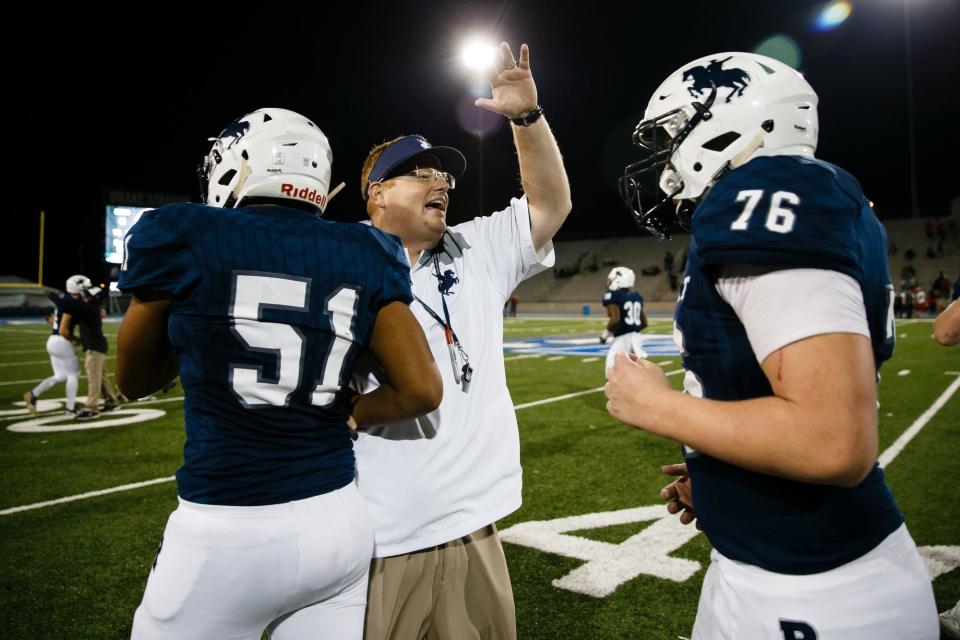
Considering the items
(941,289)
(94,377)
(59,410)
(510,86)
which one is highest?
(941,289)

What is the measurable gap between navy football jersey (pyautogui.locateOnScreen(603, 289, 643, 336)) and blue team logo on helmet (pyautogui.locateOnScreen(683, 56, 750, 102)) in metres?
8.92

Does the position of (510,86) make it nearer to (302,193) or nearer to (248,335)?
(302,193)

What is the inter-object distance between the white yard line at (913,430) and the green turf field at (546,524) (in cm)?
5

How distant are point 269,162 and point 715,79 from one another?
1.11 metres

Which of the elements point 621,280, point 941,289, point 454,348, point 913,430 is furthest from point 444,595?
point 941,289

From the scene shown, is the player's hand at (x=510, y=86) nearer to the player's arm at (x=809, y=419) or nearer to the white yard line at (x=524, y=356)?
the player's arm at (x=809, y=419)

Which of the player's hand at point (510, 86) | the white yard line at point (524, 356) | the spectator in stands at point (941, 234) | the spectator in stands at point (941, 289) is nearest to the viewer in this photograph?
the player's hand at point (510, 86)

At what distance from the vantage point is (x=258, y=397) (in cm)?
151

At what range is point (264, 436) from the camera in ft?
5.01

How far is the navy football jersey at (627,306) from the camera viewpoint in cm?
1035

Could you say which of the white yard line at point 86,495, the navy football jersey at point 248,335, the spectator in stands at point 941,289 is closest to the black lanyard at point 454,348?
the navy football jersey at point 248,335

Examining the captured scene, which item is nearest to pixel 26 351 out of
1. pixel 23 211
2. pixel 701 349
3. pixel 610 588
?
pixel 610 588

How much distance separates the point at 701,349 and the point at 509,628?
4.34 feet

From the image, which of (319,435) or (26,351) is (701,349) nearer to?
(319,435)
